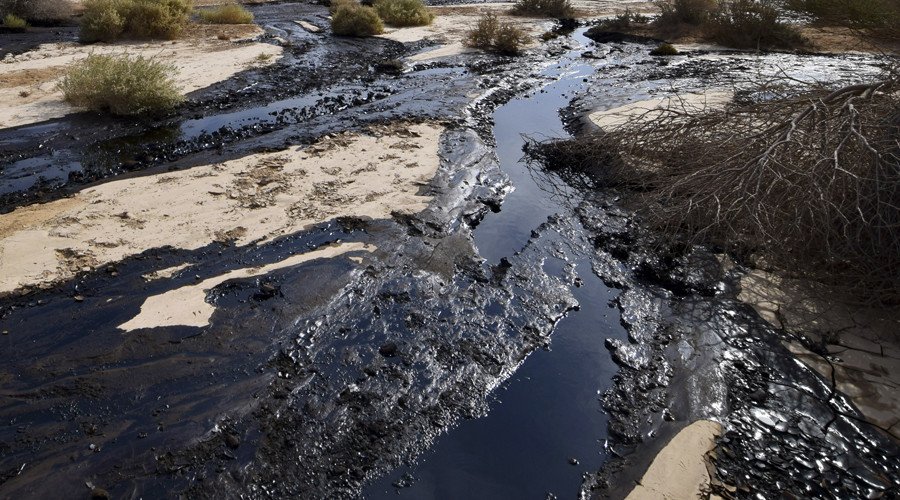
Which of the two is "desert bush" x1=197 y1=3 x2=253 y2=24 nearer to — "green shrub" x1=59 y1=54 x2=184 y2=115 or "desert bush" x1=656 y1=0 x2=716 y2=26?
"green shrub" x1=59 y1=54 x2=184 y2=115

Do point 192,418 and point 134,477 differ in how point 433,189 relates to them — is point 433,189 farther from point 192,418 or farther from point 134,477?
point 134,477

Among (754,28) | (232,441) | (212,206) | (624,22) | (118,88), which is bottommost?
(232,441)

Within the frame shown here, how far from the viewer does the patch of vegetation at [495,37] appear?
50.8 feet

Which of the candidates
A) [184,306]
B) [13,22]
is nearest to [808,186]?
[184,306]

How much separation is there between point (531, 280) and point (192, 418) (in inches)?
125

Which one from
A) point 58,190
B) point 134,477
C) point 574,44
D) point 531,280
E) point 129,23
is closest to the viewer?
point 134,477

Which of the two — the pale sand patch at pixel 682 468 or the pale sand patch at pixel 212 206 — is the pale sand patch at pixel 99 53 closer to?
the pale sand patch at pixel 212 206

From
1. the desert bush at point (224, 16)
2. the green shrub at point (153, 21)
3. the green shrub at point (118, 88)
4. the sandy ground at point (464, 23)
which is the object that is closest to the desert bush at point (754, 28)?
the sandy ground at point (464, 23)

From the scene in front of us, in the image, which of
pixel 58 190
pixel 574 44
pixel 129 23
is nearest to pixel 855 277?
pixel 58 190

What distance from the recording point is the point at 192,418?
384 centimetres

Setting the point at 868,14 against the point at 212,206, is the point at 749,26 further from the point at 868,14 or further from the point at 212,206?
the point at 212,206

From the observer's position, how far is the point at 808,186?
191 inches

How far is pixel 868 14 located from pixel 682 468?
8291mm

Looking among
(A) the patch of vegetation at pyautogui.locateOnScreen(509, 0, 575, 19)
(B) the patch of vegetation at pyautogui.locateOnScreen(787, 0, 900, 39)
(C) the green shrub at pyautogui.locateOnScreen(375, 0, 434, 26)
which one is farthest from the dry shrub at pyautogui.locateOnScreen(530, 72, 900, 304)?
(A) the patch of vegetation at pyautogui.locateOnScreen(509, 0, 575, 19)
